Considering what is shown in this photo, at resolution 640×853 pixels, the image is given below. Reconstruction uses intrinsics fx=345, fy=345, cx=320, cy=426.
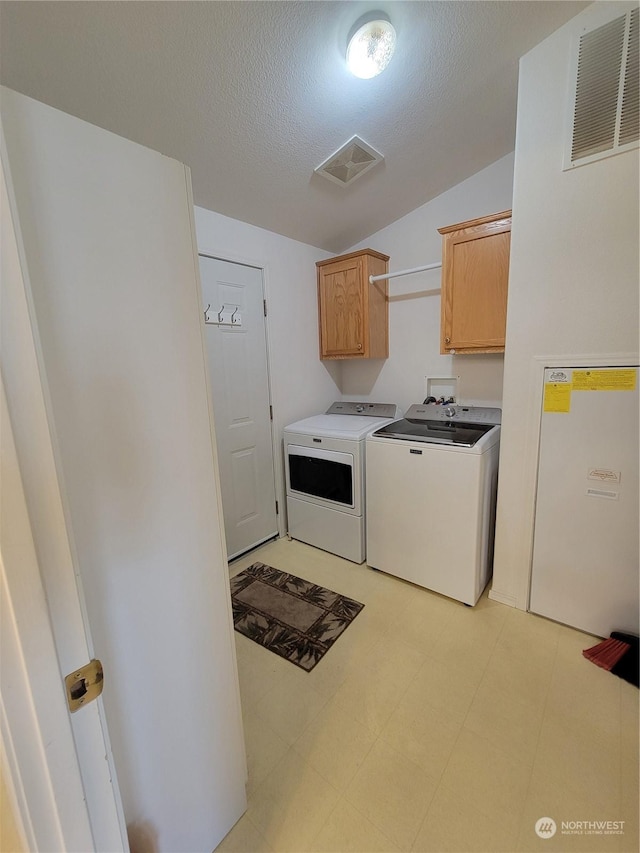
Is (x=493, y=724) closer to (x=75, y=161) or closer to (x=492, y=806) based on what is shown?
(x=492, y=806)

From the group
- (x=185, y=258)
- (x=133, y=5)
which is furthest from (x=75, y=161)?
(x=133, y=5)

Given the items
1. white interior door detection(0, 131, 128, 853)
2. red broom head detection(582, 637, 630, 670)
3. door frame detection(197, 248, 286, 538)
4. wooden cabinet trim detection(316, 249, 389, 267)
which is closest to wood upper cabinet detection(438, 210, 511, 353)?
wooden cabinet trim detection(316, 249, 389, 267)

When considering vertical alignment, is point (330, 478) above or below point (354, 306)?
below

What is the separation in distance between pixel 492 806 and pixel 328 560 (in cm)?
153

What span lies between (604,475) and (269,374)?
211cm

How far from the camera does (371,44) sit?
4.25 feet

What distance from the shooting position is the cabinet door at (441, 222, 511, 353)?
201 centimetres

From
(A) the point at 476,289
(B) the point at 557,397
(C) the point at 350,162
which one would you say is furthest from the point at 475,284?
(C) the point at 350,162

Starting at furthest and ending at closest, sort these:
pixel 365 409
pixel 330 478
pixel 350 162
A: pixel 365 409 < pixel 330 478 < pixel 350 162

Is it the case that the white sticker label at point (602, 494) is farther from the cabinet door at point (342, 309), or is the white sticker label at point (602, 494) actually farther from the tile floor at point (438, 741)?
the cabinet door at point (342, 309)

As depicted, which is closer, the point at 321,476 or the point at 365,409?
the point at 321,476

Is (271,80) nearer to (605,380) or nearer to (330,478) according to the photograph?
(605,380)

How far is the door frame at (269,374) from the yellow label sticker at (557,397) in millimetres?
1786

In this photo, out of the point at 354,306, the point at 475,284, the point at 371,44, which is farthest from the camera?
the point at 354,306
